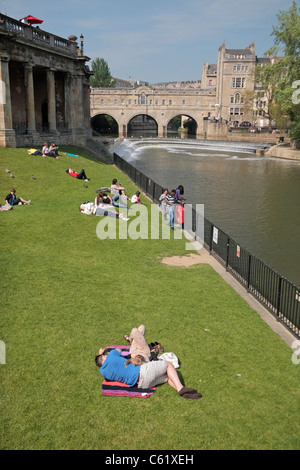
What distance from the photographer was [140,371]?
21.6 feet

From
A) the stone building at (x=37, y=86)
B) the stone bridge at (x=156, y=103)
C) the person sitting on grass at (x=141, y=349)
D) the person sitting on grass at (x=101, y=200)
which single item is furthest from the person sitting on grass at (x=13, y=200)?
the stone bridge at (x=156, y=103)

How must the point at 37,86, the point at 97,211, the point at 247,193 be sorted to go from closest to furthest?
1. the point at 97,211
2. the point at 247,193
3. the point at 37,86

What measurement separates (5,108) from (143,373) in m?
24.1

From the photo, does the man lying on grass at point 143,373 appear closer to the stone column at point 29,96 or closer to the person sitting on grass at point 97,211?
the person sitting on grass at point 97,211

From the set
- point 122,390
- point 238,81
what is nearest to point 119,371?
point 122,390

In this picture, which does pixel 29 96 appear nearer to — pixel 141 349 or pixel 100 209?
pixel 100 209

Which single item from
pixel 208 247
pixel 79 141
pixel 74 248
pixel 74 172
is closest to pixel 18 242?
pixel 74 248

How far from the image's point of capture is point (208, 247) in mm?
14172

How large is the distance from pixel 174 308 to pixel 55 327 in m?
2.75

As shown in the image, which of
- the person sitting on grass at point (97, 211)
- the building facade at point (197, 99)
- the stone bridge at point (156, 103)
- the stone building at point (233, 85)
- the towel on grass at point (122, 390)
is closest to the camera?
the towel on grass at point (122, 390)

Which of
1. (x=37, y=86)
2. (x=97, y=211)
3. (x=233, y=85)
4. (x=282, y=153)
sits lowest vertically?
(x=97, y=211)

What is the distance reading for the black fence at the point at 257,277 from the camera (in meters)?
9.33

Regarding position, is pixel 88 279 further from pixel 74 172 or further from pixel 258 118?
pixel 258 118

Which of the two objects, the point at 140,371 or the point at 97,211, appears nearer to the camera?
the point at 140,371
